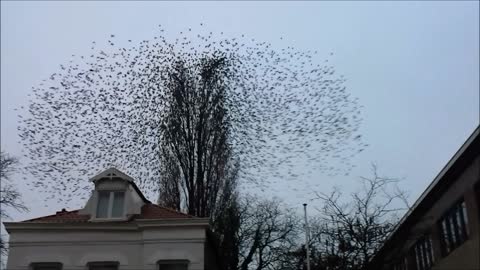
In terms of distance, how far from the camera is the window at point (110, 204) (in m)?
25.6

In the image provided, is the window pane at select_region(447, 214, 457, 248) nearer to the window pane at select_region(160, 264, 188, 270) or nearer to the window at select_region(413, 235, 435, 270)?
the window at select_region(413, 235, 435, 270)

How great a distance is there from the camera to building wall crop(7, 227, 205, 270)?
24.2 m

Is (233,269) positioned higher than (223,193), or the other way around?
(223,193)

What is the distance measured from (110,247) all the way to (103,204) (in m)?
2.16

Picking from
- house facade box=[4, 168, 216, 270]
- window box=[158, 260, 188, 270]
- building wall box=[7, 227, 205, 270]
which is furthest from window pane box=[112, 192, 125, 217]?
window box=[158, 260, 188, 270]

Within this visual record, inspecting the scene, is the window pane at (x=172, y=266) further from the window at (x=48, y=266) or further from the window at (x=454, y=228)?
the window at (x=454, y=228)

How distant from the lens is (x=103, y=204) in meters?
26.0

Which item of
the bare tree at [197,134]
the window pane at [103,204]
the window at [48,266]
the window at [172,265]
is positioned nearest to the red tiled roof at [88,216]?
the window pane at [103,204]

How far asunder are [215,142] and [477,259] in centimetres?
1993

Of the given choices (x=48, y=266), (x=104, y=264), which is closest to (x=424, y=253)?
(x=104, y=264)

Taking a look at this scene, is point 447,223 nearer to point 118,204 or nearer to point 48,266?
point 118,204

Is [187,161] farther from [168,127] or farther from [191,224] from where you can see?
[191,224]

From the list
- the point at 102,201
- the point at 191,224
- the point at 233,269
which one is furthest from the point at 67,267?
the point at 233,269

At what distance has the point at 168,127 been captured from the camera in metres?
37.2
